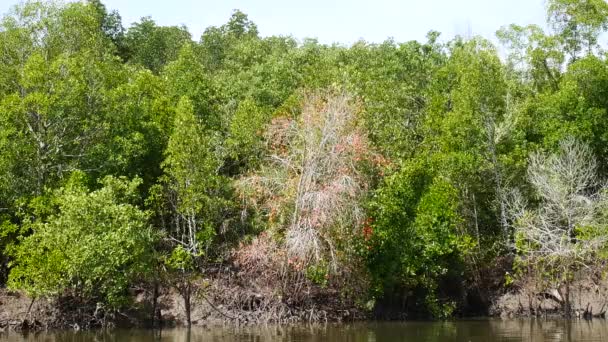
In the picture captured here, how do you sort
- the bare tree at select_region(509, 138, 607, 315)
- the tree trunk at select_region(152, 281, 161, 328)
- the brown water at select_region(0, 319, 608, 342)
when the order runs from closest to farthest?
the brown water at select_region(0, 319, 608, 342) < the tree trunk at select_region(152, 281, 161, 328) < the bare tree at select_region(509, 138, 607, 315)

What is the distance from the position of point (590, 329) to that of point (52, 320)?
2342 centimetres

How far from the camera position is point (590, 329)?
3078 centimetres

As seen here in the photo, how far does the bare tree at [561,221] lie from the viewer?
35906 millimetres

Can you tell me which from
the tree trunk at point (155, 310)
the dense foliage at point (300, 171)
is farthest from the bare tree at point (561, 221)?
the tree trunk at point (155, 310)

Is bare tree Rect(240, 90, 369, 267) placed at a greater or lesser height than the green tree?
greater

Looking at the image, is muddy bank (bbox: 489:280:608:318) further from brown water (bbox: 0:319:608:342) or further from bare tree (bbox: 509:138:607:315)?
brown water (bbox: 0:319:608:342)

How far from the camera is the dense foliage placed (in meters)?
33.6

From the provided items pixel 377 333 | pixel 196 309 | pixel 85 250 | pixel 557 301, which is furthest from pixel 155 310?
pixel 557 301

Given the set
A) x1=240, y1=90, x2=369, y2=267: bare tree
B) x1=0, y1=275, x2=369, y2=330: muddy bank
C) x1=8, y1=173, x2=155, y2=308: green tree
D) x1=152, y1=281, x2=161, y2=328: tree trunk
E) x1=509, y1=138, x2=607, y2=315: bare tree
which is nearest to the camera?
x1=8, y1=173, x2=155, y2=308: green tree

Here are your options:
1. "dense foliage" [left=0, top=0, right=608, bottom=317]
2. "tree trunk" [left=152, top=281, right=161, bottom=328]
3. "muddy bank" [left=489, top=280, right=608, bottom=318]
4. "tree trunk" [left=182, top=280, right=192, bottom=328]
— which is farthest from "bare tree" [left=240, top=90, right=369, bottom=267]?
"muddy bank" [left=489, top=280, right=608, bottom=318]

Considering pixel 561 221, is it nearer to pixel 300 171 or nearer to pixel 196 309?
pixel 300 171

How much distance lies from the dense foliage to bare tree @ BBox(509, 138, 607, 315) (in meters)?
0.15

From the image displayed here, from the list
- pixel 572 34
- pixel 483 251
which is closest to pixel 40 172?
pixel 483 251

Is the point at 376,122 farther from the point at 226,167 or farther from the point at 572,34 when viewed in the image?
the point at 572,34
